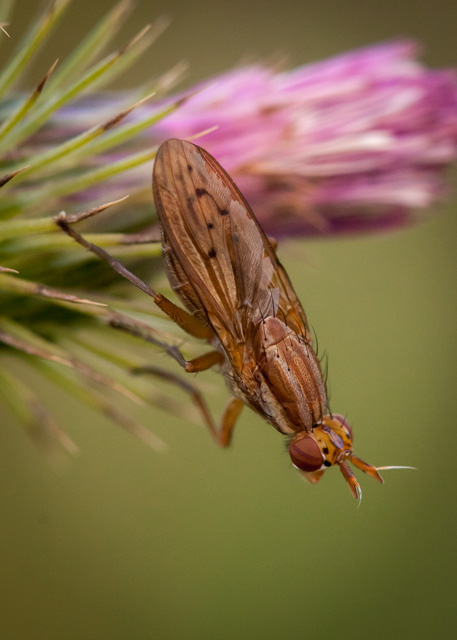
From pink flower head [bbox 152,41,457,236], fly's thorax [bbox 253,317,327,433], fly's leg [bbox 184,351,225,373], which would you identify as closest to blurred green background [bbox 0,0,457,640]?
pink flower head [bbox 152,41,457,236]

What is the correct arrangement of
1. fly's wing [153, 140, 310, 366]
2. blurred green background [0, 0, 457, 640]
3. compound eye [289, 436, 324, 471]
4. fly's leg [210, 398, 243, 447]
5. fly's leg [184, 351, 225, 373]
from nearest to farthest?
fly's wing [153, 140, 310, 366] → compound eye [289, 436, 324, 471] → fly's leg [184, 351, 225, 373] → fly's leg [210, 398, 243, 447] → blurred green background [0, 0, 457, 640]

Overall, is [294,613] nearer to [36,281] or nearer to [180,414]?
[180,414]

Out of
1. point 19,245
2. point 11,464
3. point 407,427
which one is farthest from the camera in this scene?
point 407,427

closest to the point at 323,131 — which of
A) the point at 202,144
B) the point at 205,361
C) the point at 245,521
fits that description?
the point at 202,144

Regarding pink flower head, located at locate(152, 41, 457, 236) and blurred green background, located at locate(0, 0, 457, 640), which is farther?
blurred green background, located at locate(0, 0, 457, 640)

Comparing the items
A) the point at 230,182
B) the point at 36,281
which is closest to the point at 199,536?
the point at 36,281

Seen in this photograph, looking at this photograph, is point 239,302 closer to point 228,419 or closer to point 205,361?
point 205,361

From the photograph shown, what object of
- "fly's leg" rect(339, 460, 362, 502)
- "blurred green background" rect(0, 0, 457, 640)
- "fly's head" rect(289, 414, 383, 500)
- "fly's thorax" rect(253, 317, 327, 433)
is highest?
"fly's thorax" rect(253, 317, 327, 433)

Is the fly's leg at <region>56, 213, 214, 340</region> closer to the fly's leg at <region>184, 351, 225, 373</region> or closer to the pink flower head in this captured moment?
the fly's leg at <region>184, 351, 225, 373</region>
